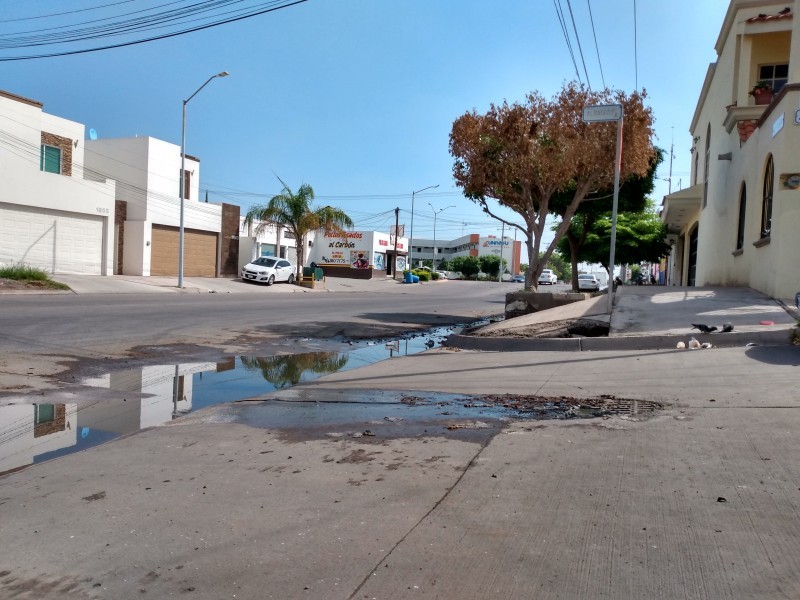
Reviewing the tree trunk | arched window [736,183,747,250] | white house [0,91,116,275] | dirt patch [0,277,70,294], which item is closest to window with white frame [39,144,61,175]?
white house [0,91,116,275]

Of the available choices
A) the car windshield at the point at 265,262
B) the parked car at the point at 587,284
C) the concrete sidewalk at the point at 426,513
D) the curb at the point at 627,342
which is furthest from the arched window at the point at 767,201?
the car windshield at the point at 265,262

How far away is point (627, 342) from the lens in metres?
10.3

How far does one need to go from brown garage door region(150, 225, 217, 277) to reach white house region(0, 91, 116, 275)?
3.44 meters

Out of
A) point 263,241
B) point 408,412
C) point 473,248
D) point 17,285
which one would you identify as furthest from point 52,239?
point 473,248

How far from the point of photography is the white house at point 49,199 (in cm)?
2692

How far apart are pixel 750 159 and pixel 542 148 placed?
482 cm

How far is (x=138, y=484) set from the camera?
4520 millimetres

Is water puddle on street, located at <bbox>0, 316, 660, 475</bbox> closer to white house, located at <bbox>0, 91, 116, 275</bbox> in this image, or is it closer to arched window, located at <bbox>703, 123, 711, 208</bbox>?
arched window, located at <bbox>703, 123, 711, 208</bbox>

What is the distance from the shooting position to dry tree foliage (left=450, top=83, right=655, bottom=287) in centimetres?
1619

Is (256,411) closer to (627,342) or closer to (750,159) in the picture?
(627,342)

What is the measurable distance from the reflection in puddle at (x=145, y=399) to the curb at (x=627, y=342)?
2.04 meters

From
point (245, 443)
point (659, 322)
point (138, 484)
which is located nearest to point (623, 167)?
point (659, 322)

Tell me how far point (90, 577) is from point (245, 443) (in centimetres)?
243

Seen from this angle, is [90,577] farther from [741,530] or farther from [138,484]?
[741,530]
